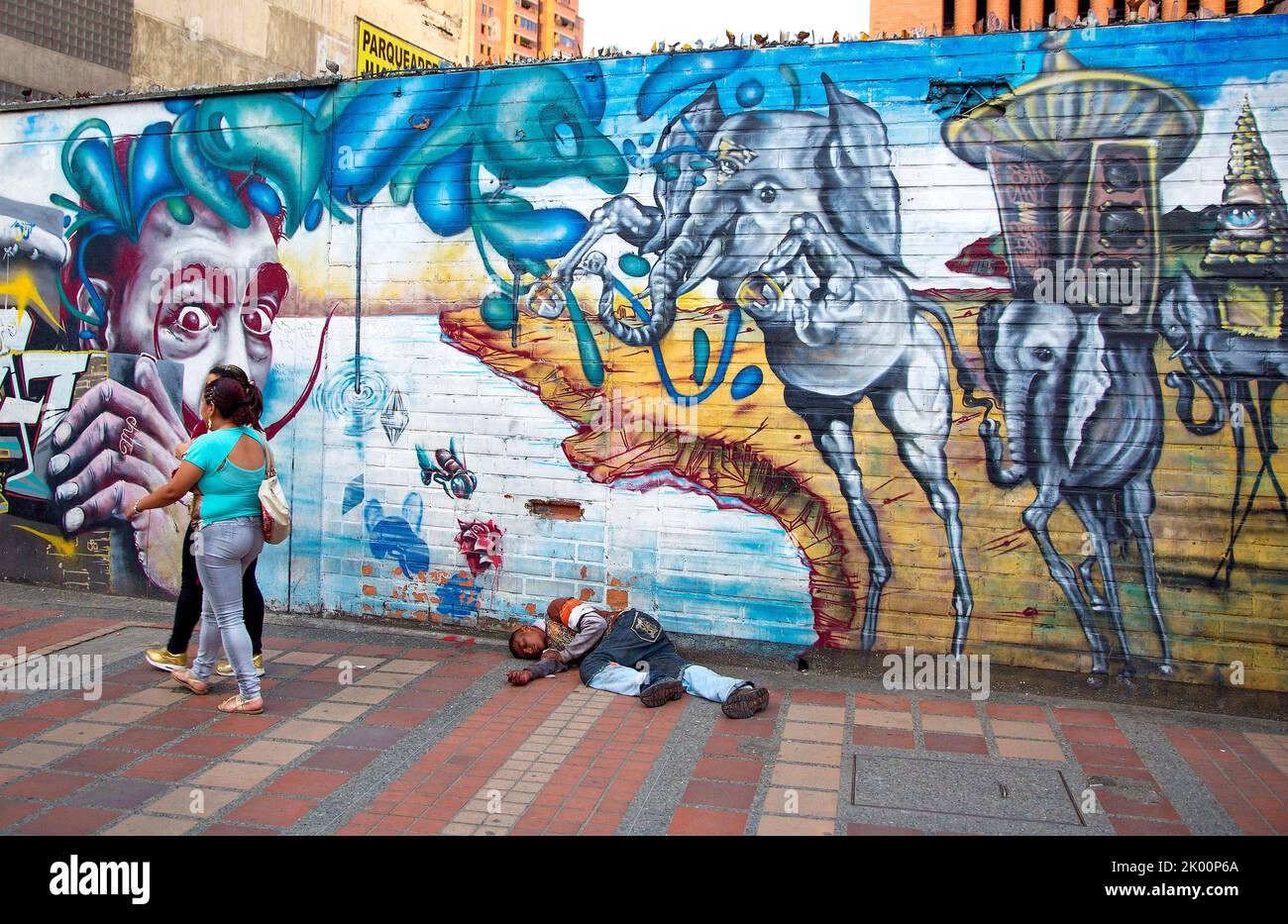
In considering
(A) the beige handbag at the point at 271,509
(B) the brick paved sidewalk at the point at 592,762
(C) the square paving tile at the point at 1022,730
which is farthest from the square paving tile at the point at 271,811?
(C) the square paving tile at the point at 1022,730

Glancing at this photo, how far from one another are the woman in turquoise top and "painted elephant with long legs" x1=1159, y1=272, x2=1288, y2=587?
5.16 metres

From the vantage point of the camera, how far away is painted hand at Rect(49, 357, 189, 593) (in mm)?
7957

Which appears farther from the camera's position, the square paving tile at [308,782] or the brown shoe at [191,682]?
the brown shoe at [191,682]

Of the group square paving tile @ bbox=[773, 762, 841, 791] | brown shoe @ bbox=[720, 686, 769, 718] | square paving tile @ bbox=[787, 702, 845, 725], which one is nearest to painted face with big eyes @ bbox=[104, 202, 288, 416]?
brown shoe @ bbox=[720, 686, 769, 718]

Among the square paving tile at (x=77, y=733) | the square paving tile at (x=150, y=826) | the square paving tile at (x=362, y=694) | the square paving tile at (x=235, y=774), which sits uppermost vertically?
the square paving tile at (x=362, y=694)

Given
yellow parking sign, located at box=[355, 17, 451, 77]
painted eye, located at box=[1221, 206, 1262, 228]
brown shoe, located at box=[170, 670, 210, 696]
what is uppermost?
yellow parking sign, located at box=[355, 17, 451, 77]

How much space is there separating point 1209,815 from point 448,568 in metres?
4.78

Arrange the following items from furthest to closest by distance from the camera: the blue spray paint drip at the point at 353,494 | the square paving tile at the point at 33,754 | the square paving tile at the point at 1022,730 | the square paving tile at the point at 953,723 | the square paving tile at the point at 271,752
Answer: the blue spray paint drip at the point at 353,494
the square paving tile at the point at 953,723
the square paving tile at the point at 1022,730
the square paving tile at the point at 271,752
the square paving tile at the point at 33,754

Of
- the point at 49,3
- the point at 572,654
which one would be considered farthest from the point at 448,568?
the point at 49,3

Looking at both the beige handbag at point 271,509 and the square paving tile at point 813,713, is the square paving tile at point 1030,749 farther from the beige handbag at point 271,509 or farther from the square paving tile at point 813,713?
the beige handbag at point 271,509

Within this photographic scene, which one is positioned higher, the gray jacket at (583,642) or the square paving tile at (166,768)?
the gray jacket at (583,642)

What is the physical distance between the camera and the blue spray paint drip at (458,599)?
7188 millimetres

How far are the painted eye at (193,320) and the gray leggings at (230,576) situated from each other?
271cm

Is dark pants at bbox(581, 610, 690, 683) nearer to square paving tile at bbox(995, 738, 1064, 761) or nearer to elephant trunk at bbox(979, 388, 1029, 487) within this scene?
square paving tile at bbox(995, 738, 1064, 761)
